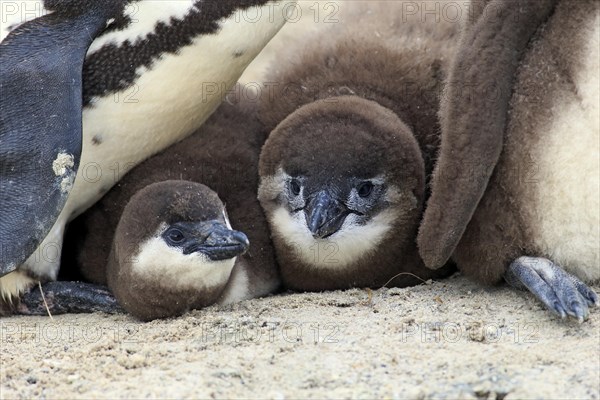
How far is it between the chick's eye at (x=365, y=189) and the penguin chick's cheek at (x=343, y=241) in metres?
0.09

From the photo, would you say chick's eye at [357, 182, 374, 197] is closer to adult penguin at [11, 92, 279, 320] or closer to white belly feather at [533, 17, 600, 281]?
adult penguin at [11, 92, 279, 320]

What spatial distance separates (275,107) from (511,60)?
1241 mm

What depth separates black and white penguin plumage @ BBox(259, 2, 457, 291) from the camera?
3.60m

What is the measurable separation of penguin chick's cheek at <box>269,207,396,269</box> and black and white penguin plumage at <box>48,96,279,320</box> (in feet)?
0.56

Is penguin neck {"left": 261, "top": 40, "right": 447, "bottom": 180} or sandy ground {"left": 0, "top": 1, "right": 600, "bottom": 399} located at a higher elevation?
penguin neck {"left": 261, "top": 40, "right": 447, "bottom": 180}

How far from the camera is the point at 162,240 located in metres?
3.49

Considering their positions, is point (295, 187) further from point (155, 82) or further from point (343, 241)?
point (155, 82)

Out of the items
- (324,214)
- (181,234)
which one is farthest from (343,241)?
(181,234)

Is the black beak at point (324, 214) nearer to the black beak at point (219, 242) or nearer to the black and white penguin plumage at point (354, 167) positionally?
the black and white penguin plumage at point (354, 167)

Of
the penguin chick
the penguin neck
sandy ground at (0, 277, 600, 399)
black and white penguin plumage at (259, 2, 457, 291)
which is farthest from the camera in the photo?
the penguin neck

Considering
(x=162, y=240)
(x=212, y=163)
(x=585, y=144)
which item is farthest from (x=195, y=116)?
(x=585, y=144)

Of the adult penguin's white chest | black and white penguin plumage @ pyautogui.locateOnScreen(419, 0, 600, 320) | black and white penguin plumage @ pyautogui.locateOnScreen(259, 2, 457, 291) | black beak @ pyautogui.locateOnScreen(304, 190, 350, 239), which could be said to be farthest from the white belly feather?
the adult penguin's white chest

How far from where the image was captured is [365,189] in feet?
12.0

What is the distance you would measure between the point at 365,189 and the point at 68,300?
1170 millimetres
